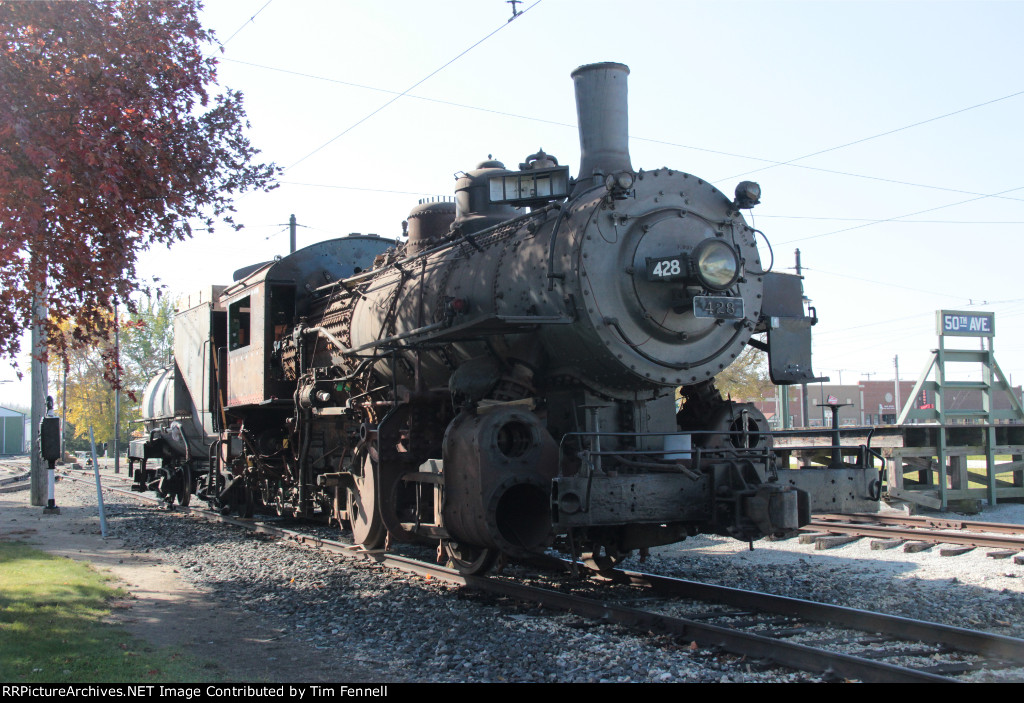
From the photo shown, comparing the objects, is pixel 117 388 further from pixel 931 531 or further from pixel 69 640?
pixel 931 531

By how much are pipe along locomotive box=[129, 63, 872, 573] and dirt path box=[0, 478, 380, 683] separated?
5.30ft

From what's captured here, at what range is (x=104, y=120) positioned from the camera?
25.1 ft

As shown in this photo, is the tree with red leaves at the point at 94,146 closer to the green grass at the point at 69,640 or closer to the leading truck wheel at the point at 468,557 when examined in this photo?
the green grass at the point at 69,640

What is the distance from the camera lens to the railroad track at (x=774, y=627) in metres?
5.21

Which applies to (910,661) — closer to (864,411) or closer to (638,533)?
(638,533)

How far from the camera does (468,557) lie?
316 inches

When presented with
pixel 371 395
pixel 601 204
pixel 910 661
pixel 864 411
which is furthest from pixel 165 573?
pixel 864 411

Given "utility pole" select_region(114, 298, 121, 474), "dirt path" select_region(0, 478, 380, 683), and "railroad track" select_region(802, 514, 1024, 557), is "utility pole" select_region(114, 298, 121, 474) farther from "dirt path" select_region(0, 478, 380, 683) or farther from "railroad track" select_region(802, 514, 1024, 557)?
"railroad track" select_region(802, 514, 1024, 557)

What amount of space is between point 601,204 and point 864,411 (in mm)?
71196

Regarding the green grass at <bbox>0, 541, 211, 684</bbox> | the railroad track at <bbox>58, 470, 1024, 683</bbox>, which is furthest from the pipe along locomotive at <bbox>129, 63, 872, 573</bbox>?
the green grass at <bbox>0, 541, 211, 684</bbox>

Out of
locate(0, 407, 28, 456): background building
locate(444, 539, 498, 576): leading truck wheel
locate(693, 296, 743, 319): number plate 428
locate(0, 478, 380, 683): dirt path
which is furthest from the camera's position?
locate(0, 407, 28, 456): background building

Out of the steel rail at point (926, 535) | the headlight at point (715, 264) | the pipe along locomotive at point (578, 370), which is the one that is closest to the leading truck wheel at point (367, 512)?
the pipe along locomotive at point (578, 370)

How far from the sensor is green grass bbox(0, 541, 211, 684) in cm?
541
